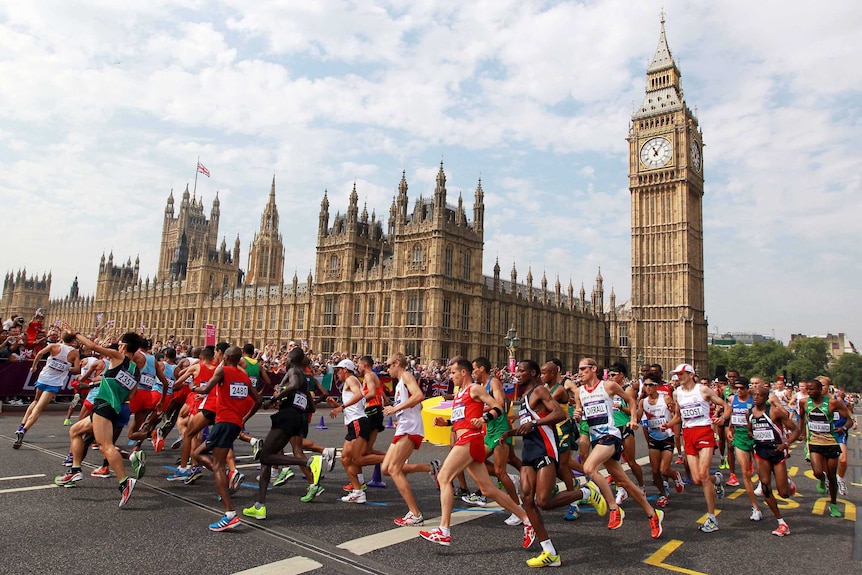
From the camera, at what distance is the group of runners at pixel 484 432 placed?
6.33 meters

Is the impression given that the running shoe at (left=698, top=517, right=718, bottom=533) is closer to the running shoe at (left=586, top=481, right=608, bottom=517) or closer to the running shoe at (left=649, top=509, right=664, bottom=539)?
the running shoe at (left=649, top=509, right=664, bottom=539)

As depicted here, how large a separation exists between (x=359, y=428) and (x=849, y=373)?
122 meters

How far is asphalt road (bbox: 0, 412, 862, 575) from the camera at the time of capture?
5316mm

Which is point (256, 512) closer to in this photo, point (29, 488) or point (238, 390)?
point (238, 390)

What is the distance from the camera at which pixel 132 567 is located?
16.5 feet

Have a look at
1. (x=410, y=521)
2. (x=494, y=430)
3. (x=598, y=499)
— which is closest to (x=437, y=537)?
(x=410, y=521)

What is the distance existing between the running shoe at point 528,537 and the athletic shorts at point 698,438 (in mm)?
2749

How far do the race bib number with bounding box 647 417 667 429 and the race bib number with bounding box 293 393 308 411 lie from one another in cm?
539

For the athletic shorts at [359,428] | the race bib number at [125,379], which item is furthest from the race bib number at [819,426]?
the race bib number at [125,379]

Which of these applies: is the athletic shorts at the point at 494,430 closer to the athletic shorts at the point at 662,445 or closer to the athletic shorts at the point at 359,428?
the athletic shorts at the point at 359,428

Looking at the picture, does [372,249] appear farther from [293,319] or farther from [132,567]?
[132,567]

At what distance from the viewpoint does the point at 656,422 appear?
8.87 metres

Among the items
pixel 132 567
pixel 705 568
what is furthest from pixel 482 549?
pixel 132 567

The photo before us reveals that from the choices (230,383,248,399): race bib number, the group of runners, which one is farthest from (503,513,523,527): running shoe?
(230,383,248,399): race bib number
